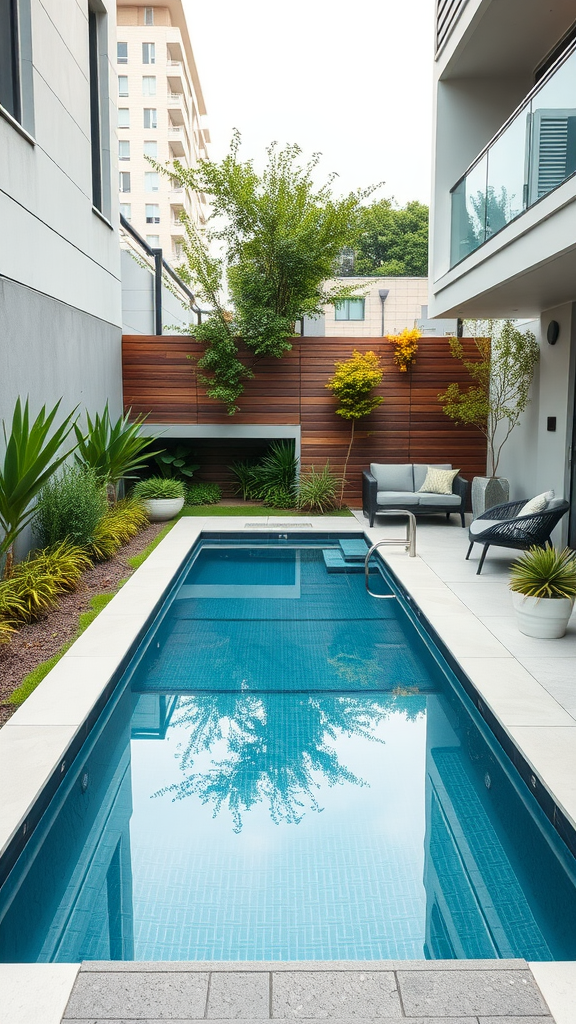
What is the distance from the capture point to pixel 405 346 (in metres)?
→ 12.4

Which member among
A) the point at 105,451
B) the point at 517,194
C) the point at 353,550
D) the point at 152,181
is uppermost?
the point at 152,181

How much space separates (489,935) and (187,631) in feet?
13.7

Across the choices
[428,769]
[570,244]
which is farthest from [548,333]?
[428,769]

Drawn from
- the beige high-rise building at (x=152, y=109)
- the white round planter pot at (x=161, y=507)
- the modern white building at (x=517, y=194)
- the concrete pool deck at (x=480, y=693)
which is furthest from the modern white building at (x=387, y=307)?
the concrete pool deck at (x=480, y=693)

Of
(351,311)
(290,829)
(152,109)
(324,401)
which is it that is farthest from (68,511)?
(152,109)

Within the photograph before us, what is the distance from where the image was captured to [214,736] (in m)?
4.70

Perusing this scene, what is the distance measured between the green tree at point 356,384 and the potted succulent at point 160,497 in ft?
9.29

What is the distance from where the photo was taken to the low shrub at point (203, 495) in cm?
1330

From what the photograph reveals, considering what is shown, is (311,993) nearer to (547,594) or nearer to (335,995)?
(335,995)

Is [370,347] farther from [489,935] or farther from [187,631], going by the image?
[489,935]

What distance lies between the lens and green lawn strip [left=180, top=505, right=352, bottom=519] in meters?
12.2

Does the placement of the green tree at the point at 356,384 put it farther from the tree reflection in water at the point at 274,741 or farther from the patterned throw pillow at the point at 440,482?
the tree reflection in water at the point at 274,741

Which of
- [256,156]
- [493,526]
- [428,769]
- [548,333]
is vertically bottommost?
[428,769]

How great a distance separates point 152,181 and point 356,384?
1380 inches
